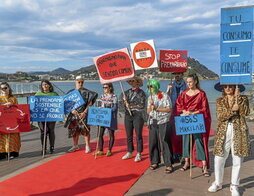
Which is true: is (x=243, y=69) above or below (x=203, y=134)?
above

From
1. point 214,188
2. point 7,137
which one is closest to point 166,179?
point 214,188

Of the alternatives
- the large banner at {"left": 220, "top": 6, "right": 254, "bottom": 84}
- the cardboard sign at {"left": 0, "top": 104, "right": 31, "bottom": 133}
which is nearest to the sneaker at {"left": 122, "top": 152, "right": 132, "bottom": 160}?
the cardboard sign at {"left": 0, "top": 104, "right": 31, "bottom": 133}

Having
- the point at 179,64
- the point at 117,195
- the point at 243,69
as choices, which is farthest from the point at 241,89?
the point at 117,195

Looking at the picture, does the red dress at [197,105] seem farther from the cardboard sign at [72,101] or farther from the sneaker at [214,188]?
the cardboard sign at [72,101]

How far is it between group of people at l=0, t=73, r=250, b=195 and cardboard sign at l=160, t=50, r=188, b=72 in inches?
6.4

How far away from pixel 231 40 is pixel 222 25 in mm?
256

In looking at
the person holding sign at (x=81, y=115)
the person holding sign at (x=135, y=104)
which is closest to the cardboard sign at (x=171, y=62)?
the person holding sign at (x=135, y=104)

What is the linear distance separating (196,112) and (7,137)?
401 cm

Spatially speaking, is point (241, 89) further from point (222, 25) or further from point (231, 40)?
point (222, 25)

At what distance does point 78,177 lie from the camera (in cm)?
424

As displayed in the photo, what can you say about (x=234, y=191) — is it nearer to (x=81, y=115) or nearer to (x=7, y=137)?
(x=81, y=115)

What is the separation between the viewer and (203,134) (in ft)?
14.0

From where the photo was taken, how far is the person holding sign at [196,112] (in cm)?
414

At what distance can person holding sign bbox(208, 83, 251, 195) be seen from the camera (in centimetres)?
333
